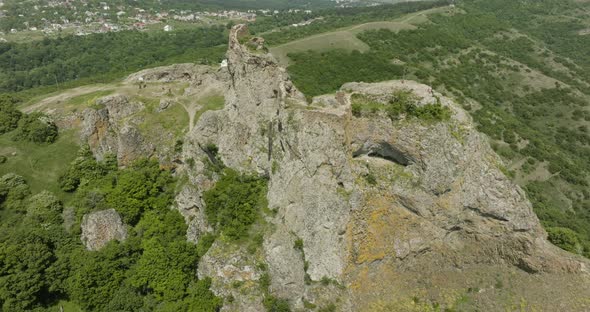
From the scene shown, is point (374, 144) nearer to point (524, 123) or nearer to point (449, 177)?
point (449, 177)

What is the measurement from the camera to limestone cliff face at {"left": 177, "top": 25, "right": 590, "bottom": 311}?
30.7 metres

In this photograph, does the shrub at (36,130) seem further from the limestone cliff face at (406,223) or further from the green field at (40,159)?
the limestone cliff face at (406,223)

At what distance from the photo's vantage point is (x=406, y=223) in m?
32.5

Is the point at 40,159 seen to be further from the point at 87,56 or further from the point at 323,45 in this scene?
the point at 87,56

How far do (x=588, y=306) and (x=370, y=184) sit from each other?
Answer: 765 inches

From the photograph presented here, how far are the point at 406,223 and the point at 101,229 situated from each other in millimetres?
38813

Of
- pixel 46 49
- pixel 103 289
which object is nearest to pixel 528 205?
pixel 103 289

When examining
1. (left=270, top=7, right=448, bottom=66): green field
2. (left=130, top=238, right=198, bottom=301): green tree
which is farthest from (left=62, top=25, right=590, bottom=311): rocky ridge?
(left=270, top=7, right=448, bottom=66): green field

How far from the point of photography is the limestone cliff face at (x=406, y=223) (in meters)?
30.7

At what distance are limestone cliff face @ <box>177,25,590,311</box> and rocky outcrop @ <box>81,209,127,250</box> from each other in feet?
70.5

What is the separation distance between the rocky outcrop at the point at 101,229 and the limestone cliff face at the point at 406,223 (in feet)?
70.5

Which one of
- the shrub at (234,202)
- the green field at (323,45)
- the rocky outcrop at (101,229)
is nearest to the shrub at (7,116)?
the rocky outcrop at (101,229)

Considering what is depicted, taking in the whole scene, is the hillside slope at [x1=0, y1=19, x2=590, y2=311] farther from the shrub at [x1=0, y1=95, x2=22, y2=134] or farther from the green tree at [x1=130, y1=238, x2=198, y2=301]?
the shrub at [x1=0, y1=95, x2=22, y2=134]

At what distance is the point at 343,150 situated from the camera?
108 ft
